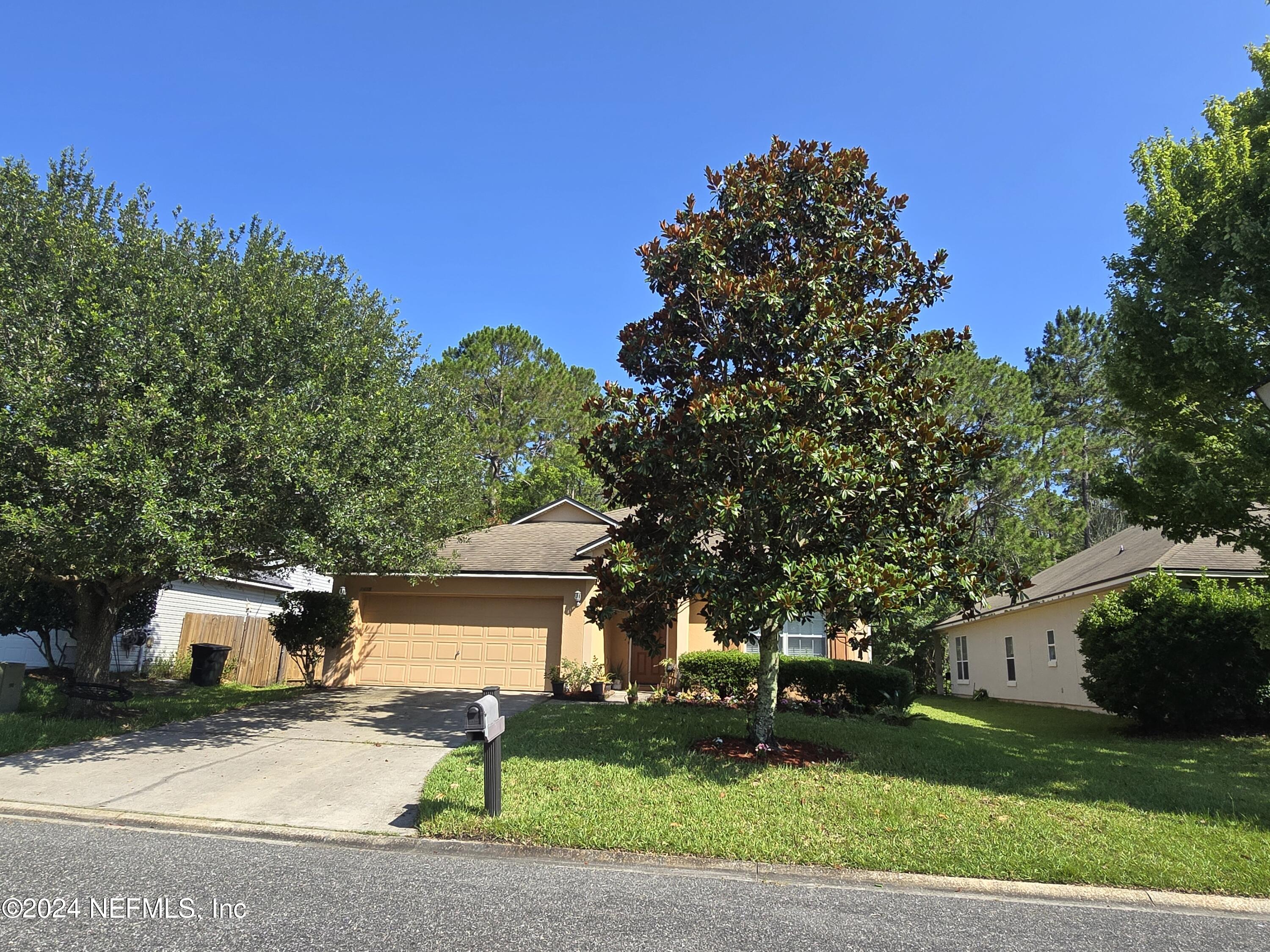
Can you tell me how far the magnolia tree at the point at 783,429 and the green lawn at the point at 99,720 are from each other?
7.35 meters

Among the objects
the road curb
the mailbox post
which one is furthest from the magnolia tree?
the road curb

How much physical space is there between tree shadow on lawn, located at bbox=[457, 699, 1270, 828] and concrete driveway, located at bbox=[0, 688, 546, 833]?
5.23ft

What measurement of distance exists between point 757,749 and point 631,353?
5.42 metres

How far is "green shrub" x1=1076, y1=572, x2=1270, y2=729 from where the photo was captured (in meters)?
12.2

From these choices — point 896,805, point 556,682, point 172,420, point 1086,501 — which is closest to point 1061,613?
point 556,682

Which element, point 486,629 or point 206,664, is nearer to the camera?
point 486,629

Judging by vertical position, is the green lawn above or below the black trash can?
below

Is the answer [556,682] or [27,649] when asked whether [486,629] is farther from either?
[27,649]

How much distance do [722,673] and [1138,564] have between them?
9522 millimetres

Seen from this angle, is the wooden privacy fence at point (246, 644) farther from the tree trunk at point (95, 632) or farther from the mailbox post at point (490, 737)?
the mailbox post at point (490, 737)

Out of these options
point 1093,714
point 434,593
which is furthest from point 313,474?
point 1093,714

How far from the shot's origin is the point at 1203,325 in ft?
29.6

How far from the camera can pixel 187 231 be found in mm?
12820

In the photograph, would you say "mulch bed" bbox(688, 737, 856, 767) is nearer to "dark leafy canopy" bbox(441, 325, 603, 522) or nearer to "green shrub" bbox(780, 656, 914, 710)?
"green shrub" bbox(780, 656, 914, 710)
